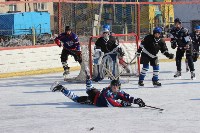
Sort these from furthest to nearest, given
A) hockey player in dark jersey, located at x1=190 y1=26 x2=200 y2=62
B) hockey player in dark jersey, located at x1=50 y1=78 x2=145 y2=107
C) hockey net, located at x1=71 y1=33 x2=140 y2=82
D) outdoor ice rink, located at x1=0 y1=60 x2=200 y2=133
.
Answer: hockey player in dark jersey, located at x1=190 y1=26 x2=200 y2=62
hockey net, located at x1=71 y1=33 x2=140 y2=82
hockey player in dark jersey, located at x1=50 y1=78 x2=145 y2=107
outdoor ice rink, located at x1=0 y1=60 x2=200 y2=133

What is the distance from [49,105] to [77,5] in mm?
7471

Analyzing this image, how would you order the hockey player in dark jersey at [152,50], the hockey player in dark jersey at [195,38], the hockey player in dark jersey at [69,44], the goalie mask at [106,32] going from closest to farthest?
the hockey player in dark jersey at [152,50]
the goalie mask at [106,32]
the hockey player in dark jersey at [69,44]
the hockey player in dark jersey at [195,38]

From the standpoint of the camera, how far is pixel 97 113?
7.61 metres

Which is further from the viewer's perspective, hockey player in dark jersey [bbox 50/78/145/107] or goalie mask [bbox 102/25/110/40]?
goalie mask [bbox 102/25/110/40]

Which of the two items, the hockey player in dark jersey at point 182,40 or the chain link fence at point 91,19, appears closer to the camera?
the hockey player in dark jersey at point 182,40

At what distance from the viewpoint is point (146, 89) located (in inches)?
→ 413

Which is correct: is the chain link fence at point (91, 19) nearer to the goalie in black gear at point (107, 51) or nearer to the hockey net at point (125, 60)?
the hockey net at point (125, 60)

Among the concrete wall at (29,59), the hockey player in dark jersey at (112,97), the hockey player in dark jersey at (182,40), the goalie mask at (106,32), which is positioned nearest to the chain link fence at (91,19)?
the concrete wall at (29,59)

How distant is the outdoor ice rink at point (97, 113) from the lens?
21.3 feet

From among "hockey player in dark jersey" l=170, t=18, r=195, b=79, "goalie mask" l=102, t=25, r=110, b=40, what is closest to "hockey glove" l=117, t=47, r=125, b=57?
"goalie mask" l=102, t=25, r=110, b=40

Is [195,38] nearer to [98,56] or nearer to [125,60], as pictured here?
[125,60]

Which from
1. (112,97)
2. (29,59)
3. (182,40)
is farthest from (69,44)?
(112,97)

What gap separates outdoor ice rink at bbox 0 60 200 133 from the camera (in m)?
6.48

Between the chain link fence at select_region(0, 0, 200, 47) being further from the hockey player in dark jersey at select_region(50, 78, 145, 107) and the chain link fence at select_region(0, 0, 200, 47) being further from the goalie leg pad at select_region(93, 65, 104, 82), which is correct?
the hockey player in dark jersey at select_region(50, 78, 145, 107)
